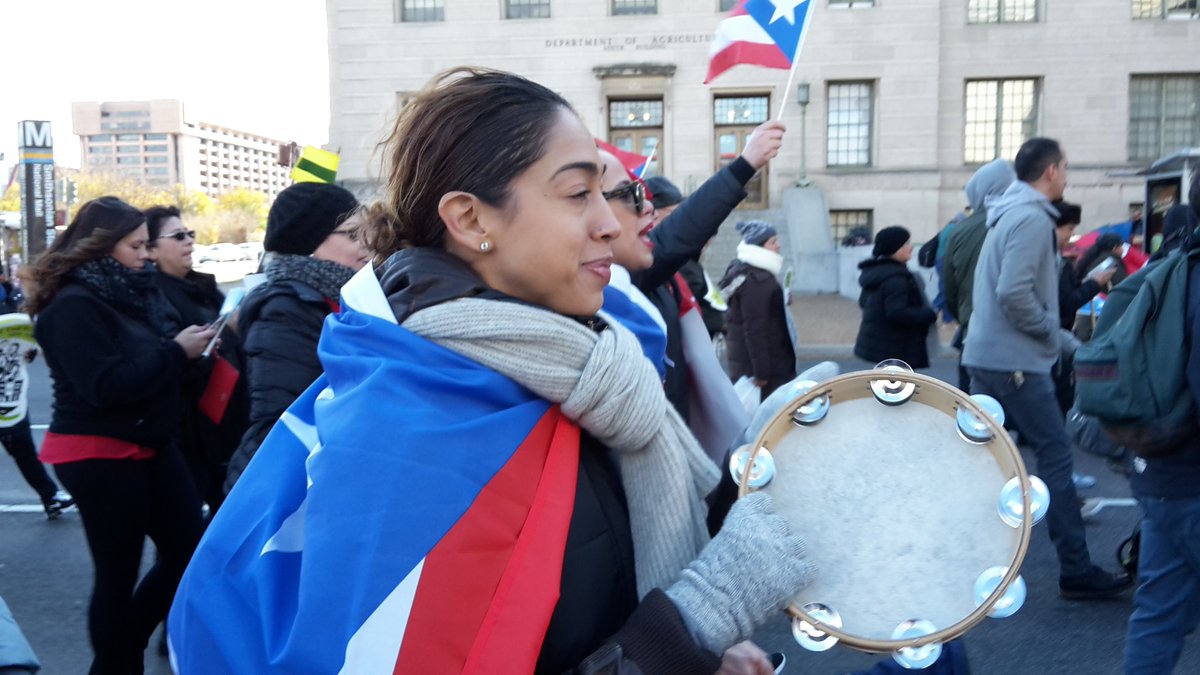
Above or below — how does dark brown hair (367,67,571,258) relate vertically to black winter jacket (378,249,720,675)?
above

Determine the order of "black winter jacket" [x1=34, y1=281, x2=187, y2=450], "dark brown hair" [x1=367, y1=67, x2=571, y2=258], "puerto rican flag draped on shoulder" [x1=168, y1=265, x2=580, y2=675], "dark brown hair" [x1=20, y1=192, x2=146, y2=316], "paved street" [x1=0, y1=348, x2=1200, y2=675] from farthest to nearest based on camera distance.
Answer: "paved street" [x1=0, y1=348, x2=1200, y2=675], "dark brown hair" [x1=20, y1=192, x2=146, y2=316], "black winter jacket" [x1=34, y1=281, x2=187, y2=450], "dark brown hair" [x1=367, y1=67, x2=571, y2=258], "puerto rican flag draped on shoulder" [x1=168, y1=265, x2=580, y2=675]

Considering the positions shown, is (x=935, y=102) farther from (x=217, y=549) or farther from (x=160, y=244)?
(x=217, y=549)

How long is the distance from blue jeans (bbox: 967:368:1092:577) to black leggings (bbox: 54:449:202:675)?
12.4ft

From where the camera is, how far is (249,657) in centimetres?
138

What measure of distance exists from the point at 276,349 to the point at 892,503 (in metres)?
2.01

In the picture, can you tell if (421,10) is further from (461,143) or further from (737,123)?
(461,143)

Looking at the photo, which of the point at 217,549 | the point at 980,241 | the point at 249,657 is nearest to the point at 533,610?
the point at 249,657

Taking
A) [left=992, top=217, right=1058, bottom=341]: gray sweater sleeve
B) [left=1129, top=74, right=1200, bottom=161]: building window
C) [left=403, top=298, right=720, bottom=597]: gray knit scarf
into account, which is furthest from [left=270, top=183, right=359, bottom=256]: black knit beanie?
[left=1129, top=74, right=1200, bottom=161]: building window

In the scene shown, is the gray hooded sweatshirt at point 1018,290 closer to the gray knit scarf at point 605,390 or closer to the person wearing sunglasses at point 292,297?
the person wearing sunglasses at point 292,297

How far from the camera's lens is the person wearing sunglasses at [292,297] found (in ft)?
9.55

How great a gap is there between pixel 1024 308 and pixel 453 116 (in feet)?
12.9

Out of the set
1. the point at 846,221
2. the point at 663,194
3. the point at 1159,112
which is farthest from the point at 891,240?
the point at 1159,112

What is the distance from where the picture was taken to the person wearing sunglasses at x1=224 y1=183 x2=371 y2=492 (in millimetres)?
2910

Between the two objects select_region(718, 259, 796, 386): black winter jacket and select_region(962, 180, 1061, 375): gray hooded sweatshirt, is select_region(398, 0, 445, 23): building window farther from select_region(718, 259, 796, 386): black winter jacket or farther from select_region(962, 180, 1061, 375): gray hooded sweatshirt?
select_region(962, 180, 1061, 375): gray hooded sweatshirt
